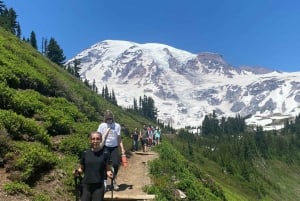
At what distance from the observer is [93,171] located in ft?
36.9

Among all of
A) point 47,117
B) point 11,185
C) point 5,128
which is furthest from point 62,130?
point 11,185

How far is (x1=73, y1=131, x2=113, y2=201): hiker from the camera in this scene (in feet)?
36.8

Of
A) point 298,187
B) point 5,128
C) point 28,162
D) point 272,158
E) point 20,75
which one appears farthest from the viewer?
point 272,158

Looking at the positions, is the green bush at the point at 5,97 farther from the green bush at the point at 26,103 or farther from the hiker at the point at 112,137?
the hiker at the point at 112,137

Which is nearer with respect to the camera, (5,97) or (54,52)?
(5,97)

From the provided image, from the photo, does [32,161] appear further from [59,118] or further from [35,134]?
[59,118]

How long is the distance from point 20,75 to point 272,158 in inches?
6781

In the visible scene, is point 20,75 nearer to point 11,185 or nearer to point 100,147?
point 11,185

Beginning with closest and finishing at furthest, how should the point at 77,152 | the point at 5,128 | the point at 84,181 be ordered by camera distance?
the point at 84,181 < the point at 5,128 < the point at 77,152

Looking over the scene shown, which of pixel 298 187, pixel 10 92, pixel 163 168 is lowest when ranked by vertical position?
pixel 298 187

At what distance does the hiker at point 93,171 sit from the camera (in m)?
11.2

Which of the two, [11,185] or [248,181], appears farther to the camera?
[248,181]

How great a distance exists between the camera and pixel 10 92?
74.1ft

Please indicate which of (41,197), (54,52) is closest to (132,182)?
(41,197)
